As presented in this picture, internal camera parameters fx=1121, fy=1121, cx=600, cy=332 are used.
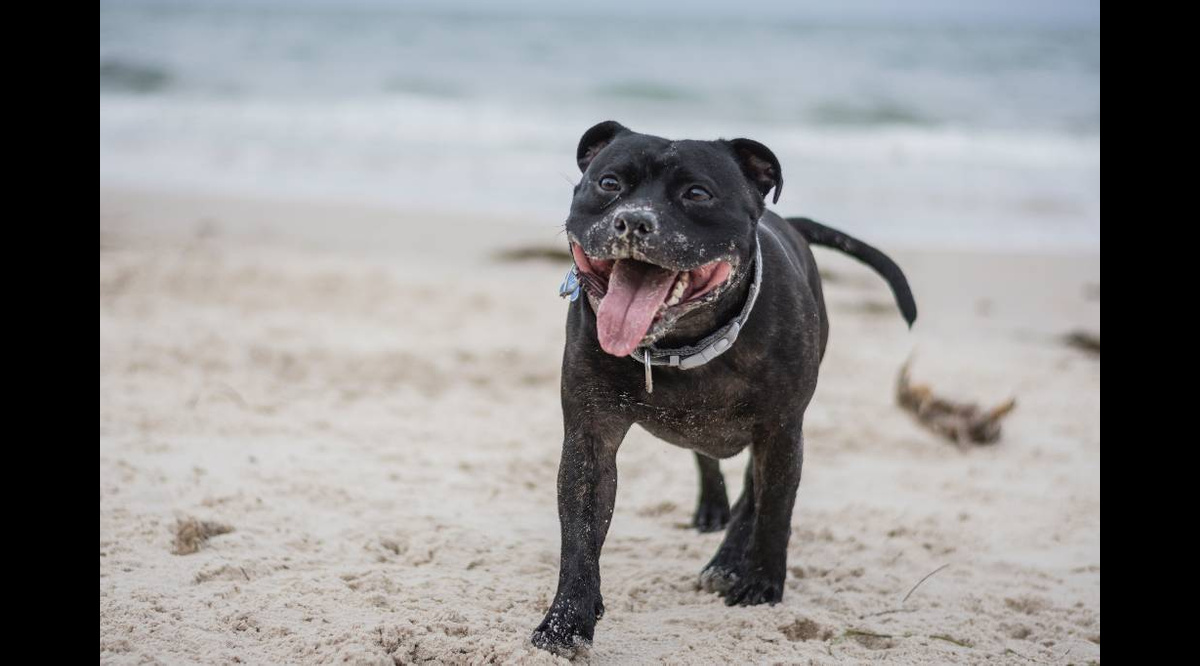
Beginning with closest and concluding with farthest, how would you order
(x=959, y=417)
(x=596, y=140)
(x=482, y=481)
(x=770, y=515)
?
1. (x=596, y=140)
2. (x=770, y=515)
3. (x=482, y=481)
4. (x=959, y=417)

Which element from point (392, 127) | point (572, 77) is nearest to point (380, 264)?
point (392, 127)

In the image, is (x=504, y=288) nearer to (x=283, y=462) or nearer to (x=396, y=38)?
(x=283, y=462)

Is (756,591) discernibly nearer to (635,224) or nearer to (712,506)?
(712,506)

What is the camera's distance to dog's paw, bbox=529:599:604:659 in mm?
3541

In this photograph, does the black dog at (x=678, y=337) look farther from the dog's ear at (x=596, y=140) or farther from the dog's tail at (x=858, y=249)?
the dog's tail at (x=858, y=249)

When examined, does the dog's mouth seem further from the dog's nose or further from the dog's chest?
the dog's chest

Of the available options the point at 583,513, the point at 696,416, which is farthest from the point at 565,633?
the point at 696,416

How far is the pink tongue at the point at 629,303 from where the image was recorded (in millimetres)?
3367

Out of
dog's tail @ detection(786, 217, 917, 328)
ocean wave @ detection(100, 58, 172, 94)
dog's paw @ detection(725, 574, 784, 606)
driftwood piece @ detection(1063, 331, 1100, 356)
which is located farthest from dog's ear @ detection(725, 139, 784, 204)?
ocean wave @ detection(100, 58, 172, 94)

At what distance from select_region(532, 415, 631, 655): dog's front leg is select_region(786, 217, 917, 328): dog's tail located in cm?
157

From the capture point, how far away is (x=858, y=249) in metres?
4.95

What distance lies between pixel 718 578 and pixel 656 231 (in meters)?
1.68

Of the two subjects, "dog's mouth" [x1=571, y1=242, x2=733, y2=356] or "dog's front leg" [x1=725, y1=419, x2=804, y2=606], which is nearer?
"dog's mouth" [x1=571, y1=242, x2=733, y2=356]
